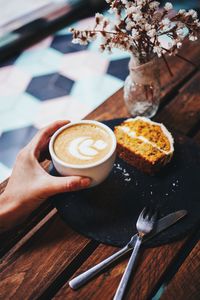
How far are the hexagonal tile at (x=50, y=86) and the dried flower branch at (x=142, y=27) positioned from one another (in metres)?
1.75

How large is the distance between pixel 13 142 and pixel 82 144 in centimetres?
151

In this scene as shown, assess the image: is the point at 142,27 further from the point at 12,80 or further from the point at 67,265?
the point at 12,80

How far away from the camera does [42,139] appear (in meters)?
1.17

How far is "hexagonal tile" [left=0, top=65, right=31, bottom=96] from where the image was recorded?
2.94 m

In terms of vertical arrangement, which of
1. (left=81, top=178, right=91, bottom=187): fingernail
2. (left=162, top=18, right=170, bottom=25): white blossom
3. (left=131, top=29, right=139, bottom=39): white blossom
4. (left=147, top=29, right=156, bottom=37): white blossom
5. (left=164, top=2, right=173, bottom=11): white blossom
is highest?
(left=164, top=2, right=173, bottom=11): white blossom

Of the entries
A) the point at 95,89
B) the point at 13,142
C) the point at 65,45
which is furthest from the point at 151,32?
the point at 65,45

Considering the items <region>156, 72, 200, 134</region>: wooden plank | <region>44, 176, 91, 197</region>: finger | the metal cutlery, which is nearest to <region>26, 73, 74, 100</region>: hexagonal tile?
<region>156, 72, 200, 134</region>: wooden plank

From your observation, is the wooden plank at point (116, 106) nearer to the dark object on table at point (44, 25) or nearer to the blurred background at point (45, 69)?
the blurred background at point (45, 69)

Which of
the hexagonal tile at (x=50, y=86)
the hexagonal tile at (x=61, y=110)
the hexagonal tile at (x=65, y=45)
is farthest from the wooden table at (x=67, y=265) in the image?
the hexagonal tile at (x=65, y=45)

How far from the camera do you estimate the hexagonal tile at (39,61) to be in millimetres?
3172

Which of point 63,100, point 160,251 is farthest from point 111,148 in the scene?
point 63,100

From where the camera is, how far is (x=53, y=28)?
3.79 m

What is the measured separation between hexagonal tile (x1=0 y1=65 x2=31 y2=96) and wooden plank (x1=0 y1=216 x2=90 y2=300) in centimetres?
211

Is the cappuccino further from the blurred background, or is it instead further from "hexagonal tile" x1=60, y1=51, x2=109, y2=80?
"hexagonal tile" x1=60, y1=51, x2=109, y2=80
